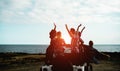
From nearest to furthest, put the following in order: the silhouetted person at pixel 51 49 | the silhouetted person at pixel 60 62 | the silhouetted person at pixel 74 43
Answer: the silhouetted person at pixel 60 62 < the silhouetted person at pixel 51 49 < the silhouetted person at pixel 74 43

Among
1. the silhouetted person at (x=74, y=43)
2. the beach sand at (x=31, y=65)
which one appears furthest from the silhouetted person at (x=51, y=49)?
the beach sand at (x=31, y=65)

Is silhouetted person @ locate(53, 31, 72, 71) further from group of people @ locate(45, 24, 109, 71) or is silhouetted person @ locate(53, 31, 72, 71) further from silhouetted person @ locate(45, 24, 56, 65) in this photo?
silhouetted person @ locate(45, 24, 56, 65)

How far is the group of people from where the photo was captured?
27.9 feet

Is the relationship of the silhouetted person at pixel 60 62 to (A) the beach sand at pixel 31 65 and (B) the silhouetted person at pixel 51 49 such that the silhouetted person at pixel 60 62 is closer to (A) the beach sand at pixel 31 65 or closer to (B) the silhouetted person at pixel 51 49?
(B) the silhouetted person at pixel 51 49

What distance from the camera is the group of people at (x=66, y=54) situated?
851 cm

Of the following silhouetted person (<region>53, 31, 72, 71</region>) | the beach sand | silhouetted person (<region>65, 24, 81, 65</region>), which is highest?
silhouetted person (<region>65, 24, 81, 65</region>)

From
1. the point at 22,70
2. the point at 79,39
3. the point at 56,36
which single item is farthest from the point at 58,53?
the point at 22,70

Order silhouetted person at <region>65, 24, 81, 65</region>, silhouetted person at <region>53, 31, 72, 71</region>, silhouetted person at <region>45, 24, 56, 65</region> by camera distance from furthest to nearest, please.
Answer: silhouetted person at <region>65, 24, 81, 65</region> < silhouetted person at <region>45, 24, 56, 65</region> < silhouetted person at <region>53, 31, 72, 71</region>

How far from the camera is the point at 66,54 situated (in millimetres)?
9391

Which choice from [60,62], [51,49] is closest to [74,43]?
[51,49]

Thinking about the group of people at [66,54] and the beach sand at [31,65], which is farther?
the beach sand at [31,65]

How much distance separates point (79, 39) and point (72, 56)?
1342mm

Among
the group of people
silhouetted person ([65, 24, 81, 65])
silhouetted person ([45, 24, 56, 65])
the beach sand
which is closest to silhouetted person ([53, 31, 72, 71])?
the group of people

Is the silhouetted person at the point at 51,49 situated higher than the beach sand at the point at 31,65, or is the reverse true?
the silhouetted person at the point at 51,49
